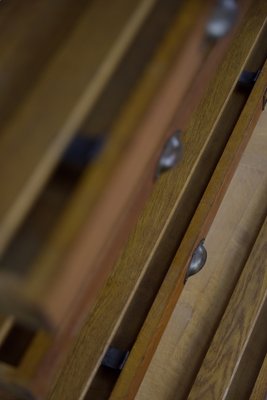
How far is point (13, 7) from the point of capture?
1.85ft

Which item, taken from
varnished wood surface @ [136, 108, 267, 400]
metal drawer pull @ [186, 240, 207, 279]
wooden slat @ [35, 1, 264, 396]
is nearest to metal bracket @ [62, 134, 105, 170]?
wooden slat @ [35, 1, 264, 396]

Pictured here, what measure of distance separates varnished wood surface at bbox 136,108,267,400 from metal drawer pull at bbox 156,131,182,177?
42 cm

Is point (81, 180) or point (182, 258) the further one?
point (182, 258)

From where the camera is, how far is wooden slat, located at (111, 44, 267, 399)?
66cm

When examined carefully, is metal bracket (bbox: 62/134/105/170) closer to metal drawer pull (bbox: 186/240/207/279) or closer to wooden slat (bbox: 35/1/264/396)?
wooden slat (bbox: 35/1/264/396)

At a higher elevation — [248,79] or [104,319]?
[248,79]

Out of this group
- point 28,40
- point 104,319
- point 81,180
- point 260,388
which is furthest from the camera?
point 260,388

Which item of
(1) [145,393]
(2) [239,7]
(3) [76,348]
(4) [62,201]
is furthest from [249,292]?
(4) [62,201]

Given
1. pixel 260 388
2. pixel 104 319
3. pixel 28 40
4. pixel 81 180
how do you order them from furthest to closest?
pixel 260 388
pixel 104 319
pixel 28 40
pixel 81 180

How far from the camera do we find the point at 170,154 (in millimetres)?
533

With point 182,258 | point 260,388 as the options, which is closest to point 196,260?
point 182,258

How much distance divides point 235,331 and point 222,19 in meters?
0.53

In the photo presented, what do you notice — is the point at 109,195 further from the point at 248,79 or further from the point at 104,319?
the point at 248,79

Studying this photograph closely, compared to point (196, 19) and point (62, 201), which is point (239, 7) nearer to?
point (196, 19)
